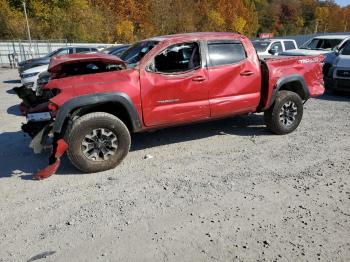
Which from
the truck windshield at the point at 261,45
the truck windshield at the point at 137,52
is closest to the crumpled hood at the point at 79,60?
the truck windshield at the point at 137,52

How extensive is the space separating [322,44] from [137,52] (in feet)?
32.3

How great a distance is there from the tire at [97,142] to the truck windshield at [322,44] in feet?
34.6

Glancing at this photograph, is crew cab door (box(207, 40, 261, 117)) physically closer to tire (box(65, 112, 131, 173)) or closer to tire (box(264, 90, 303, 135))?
tire (box(264, 90, 303, 135))

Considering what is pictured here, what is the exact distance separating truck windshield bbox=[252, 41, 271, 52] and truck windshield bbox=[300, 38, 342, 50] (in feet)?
5.55

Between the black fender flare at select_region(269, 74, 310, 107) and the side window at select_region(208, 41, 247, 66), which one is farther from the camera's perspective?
the black fender flare at select_region(269, 74, 310, 107)

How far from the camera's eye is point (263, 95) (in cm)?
617

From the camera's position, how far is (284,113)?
643 centimetres

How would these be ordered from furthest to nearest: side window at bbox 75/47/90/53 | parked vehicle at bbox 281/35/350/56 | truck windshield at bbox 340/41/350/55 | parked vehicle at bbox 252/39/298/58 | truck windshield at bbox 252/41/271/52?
side window at bbox 75/47/90/53 < truck windshield at bbox 252/41/271/52 < parked vehicle at bbox 252/39/298/58 < parked vehicle at bbox 281/35/350/56 < truck windshield at bbox 340/41/350/55

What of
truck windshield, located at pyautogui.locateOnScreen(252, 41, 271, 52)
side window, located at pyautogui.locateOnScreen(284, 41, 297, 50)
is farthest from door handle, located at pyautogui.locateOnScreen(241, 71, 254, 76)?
side window, located at pyautogui.locateOnScreen(284, 41, 297, 50)

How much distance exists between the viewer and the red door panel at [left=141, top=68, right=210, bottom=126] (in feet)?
16.8

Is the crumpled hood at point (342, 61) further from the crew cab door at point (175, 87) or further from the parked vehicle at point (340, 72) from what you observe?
the crew cab door at point (175, 87)

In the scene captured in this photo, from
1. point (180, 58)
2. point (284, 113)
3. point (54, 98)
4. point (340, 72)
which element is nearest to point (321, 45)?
point (340, 72)

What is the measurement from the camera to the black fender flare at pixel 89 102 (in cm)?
466

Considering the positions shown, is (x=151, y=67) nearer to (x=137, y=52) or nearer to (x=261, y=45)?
(x=137, y=52)
